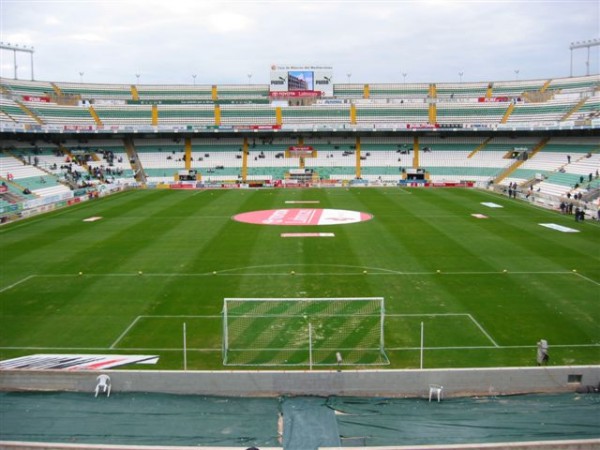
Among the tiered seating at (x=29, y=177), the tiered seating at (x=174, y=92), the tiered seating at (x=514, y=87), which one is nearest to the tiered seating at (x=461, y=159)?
the tiered seating at (x=514, y=87)

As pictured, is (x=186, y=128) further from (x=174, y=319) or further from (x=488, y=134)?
(x=174, y=319)

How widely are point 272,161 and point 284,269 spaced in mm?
46141

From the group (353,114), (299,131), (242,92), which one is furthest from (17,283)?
(242,92)

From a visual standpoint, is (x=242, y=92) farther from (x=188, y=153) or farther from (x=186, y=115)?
(x=188, y=153)

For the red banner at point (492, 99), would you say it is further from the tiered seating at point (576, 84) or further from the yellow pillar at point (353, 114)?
the yellow pillar at point (353, 114)

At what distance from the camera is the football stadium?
11906 mm

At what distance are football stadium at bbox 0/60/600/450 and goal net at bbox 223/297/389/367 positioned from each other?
0.07m

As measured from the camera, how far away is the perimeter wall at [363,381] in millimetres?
12930

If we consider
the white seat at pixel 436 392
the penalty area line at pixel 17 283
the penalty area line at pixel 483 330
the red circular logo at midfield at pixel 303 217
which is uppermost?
the red circular logo at midfield at pixel 303 217

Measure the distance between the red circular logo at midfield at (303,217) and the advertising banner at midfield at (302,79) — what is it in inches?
1465

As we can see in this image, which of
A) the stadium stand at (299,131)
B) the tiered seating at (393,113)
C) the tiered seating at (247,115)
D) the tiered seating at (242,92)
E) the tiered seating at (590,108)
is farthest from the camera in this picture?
the tiered seating at (242,92)

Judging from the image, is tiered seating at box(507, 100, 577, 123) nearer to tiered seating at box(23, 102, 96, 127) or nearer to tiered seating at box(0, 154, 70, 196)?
tiered seating at box(23, 102, 96, 127)

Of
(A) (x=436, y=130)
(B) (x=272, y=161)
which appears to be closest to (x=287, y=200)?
(B) (x=272, y=161)

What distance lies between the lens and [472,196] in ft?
169
